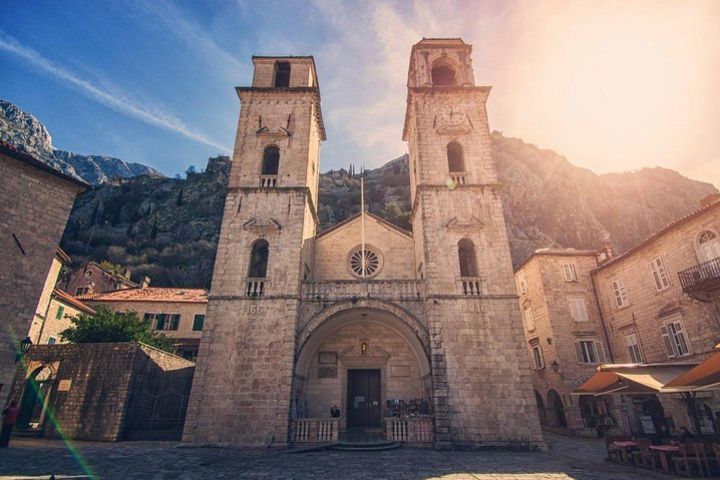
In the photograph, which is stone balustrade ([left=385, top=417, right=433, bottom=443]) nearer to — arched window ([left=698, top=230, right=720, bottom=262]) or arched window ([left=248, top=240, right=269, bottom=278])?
arched window ([left=248, top=240, right=269, bottom=278])

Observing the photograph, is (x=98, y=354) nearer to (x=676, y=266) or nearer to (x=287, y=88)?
(x=287, y=88)

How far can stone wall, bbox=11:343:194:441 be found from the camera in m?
15.4

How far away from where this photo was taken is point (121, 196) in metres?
74.3

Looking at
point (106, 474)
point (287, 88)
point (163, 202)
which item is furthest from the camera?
point (163, 202)

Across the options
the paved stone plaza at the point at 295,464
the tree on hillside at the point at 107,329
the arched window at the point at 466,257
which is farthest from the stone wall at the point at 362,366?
the tree on hillside at the point at 107,329

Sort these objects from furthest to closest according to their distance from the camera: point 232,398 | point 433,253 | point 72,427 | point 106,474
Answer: point 433,253, point 72,427, point 232,398, point 106,474

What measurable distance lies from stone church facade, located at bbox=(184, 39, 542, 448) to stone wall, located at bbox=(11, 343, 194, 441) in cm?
431

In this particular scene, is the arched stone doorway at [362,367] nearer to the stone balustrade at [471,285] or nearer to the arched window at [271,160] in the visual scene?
the stone balustrade at [471,285]

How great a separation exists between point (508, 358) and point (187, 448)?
1289 centimetres

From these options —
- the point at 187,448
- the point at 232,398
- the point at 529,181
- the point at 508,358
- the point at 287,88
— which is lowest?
the point at 187,448

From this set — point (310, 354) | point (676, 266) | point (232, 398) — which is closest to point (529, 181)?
point (676, 266)

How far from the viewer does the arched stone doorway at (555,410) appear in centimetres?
2188

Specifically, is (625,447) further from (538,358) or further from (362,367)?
(538,358)

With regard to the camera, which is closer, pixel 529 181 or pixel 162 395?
pixel 162 395
